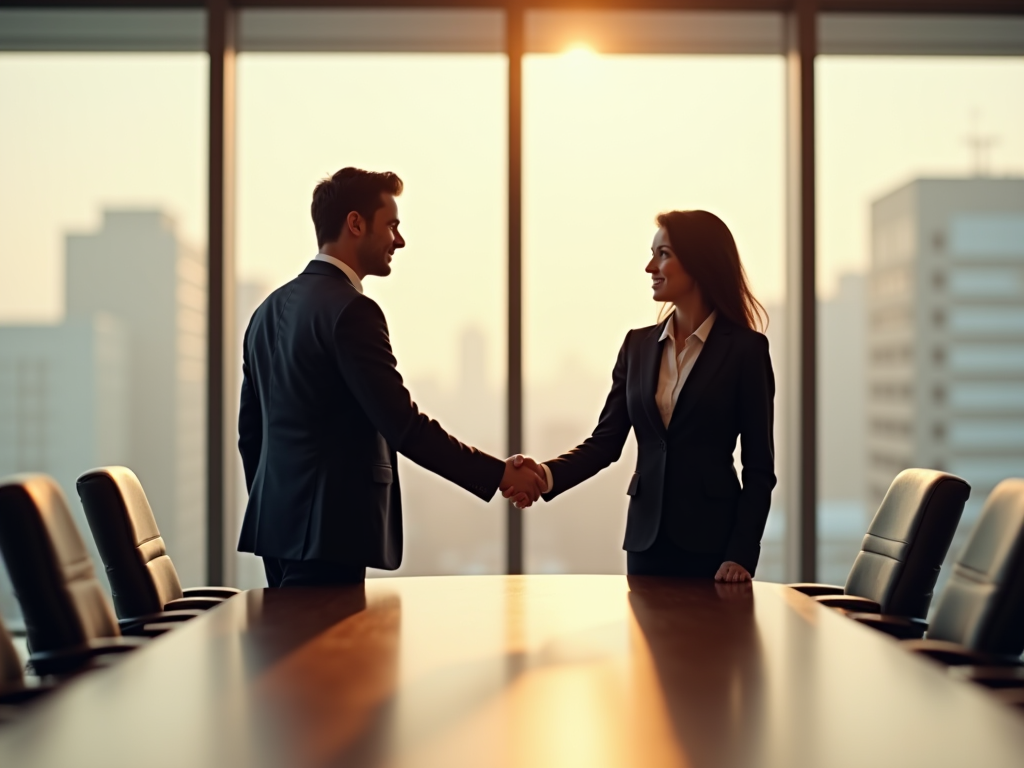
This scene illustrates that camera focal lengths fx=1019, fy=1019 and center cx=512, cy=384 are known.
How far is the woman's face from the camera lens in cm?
276

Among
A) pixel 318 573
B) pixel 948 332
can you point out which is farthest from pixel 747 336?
pixel 948 332

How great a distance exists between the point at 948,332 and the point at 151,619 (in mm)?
3542

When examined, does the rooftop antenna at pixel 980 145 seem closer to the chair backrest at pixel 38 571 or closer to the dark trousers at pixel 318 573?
the dark trousers at pixel 318 573

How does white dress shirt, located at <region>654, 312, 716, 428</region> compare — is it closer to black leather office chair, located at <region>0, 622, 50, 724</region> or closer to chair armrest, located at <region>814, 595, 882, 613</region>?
chair armrest, located at <region>814, 595, 882, 613</region>

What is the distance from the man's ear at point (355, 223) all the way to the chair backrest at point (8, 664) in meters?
1.38

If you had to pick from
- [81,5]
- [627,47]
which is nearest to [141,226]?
[81,5]

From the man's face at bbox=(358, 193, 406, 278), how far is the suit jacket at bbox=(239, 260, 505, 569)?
0.54 feet

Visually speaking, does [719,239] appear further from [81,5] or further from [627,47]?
[81,5]

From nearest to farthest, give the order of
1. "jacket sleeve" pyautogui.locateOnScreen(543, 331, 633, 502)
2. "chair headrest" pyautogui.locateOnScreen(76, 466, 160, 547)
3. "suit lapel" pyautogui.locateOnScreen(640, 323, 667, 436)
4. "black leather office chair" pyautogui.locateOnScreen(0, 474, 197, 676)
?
1. "black leather office chair" pyautogui.locateOnScreen(0, 474, 197, 676)
2. "chair headrest" pyautogui.locateOnScreen(76, 466, 160, 547)
3. "suit lapel" pyautogui.locateOnScreen(640, 323, 667, 436)
4. "jacket sleeve" pyautogui.locateOnScreen(543, 331, 633, 502)

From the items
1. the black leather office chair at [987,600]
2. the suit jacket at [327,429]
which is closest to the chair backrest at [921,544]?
the black leather office chair at [987,600]

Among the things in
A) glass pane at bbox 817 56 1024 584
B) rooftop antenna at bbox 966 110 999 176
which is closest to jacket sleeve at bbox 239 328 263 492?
glass pane at bbox 817 56 1024 584

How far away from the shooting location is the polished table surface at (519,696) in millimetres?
1146

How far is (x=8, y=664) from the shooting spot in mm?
1643

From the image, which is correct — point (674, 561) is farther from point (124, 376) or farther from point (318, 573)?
point (124, 376)
